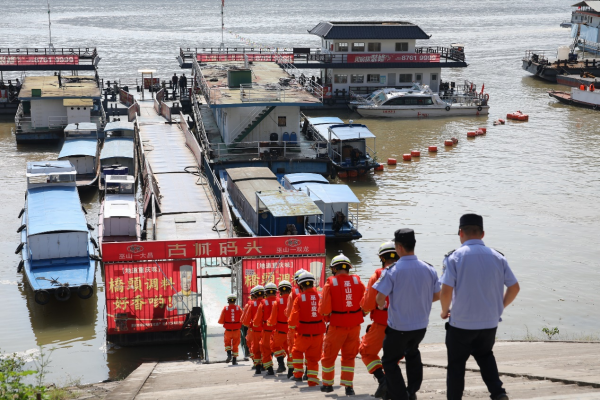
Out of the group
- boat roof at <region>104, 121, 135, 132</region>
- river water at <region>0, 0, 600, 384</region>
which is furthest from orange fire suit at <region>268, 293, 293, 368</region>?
boat roof at <region>104, 121, 135, 132</region>

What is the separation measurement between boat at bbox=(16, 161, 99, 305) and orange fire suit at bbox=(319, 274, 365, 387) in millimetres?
12106

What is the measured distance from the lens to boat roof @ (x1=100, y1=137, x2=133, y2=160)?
34188mm

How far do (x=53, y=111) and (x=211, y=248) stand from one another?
27.7 metres

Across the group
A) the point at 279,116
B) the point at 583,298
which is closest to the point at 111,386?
the point at 583,298

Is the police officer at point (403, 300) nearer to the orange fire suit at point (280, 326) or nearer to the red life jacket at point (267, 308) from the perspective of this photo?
the orange fire suit at point (280, 326)

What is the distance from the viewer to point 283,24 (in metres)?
135

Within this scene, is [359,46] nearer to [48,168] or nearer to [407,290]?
[48,168]

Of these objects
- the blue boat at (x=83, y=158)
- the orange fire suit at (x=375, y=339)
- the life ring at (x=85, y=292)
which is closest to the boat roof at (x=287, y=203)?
the life ring at (x=85, y=292)

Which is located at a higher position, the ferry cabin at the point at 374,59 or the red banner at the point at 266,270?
the ferry cabin at the point at 374,59

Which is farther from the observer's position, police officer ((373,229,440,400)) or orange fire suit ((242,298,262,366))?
orange fire suit ((242,298,262,366))

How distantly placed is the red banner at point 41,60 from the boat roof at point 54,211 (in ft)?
84.4

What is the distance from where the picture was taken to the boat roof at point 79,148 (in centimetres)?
3331

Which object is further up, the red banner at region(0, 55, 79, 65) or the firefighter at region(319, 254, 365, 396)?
the red banner at region(0, 55, 79, 65)

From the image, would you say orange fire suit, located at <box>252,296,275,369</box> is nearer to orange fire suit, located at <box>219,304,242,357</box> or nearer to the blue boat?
orange fire suit, located at <box>219,304,242,357</box>
